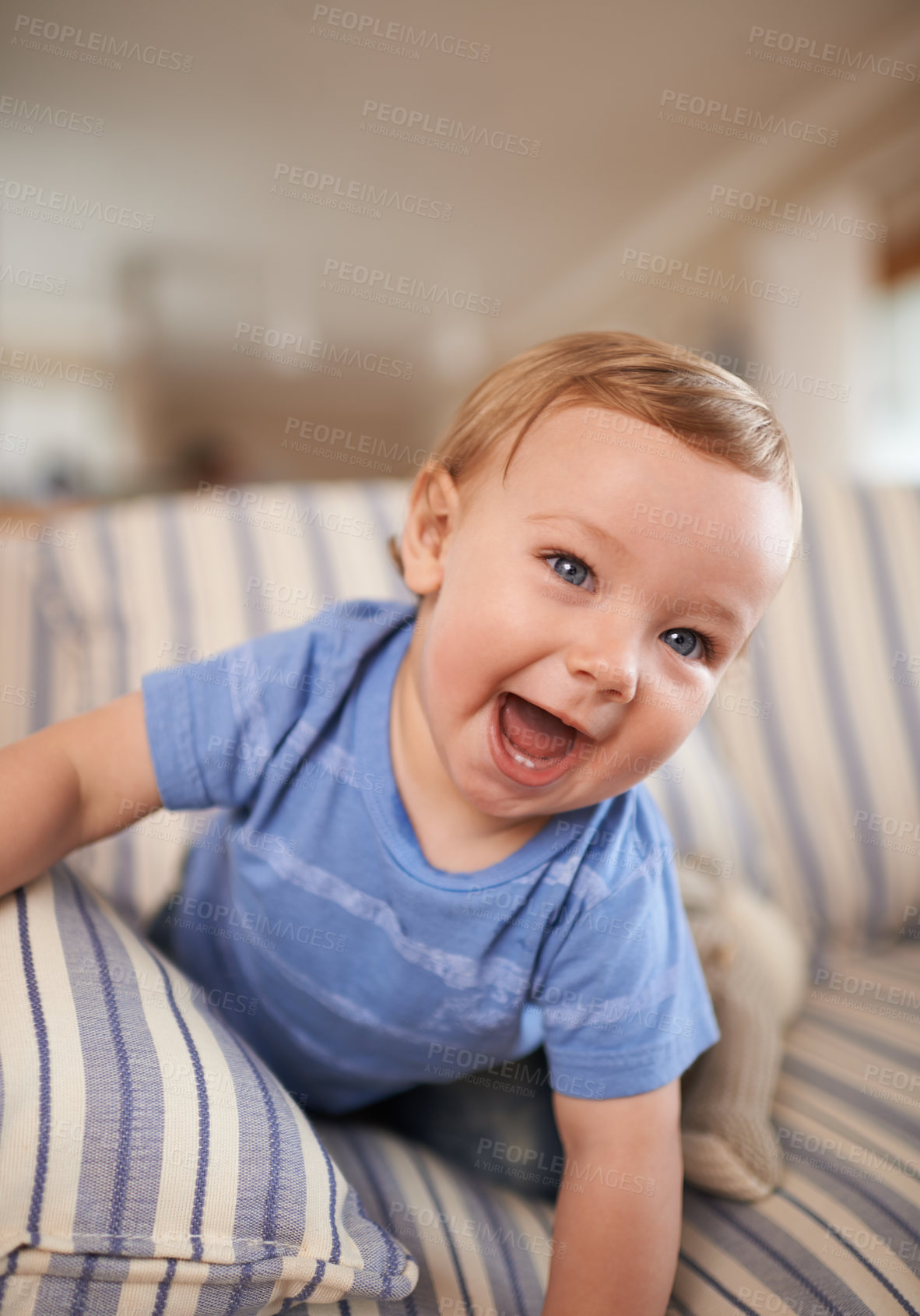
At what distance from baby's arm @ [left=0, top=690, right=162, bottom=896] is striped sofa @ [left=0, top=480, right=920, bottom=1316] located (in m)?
0.24

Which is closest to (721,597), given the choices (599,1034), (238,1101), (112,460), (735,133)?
(599,1034)

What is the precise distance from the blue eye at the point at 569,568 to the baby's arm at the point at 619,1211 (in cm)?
39

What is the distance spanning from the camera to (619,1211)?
1.98 ft

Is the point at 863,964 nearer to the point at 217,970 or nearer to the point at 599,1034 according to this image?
the point at 599,1034

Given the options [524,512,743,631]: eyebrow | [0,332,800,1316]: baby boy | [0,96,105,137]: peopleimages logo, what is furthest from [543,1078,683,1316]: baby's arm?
[0,96,105,137]: peopleimages logo

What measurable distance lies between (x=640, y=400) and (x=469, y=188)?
3.92 meters

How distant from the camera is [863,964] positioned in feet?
3.81

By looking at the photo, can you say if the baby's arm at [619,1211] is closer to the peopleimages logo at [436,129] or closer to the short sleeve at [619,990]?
the short sleeve at [619,990]

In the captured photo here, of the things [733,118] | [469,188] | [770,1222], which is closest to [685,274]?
[733,118]

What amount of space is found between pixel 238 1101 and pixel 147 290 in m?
5.41

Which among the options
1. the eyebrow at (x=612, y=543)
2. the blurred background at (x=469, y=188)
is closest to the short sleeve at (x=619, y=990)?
the eyebrow at (x=612, y=543)

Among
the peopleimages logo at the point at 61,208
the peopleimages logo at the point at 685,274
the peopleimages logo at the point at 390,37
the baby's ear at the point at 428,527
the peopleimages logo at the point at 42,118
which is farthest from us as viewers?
the peopleimages logo at the point at 685,274

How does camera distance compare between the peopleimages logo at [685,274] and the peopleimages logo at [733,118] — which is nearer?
the peopleimages logo at [733,118]

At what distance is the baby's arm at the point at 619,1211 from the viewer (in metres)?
0.59
